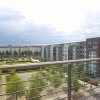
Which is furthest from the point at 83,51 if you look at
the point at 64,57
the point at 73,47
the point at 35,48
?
the point at 35,48

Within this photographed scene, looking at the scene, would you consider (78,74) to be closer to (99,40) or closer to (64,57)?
(99,40)

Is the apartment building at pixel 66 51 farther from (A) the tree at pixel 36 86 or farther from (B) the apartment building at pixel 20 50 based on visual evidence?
(A) the tree at pixel 36 86

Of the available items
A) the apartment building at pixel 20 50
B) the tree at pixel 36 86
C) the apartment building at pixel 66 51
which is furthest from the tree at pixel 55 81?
the apartment building at pixel 20 50

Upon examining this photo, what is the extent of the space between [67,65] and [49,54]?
65386 mm

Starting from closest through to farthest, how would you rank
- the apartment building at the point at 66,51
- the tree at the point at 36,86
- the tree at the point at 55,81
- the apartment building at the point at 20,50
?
the tree at the point at 36,86 < the tree at the point at 55,81 < the apartment building at the point at 66,51 < the apartment building at the point at 20,50

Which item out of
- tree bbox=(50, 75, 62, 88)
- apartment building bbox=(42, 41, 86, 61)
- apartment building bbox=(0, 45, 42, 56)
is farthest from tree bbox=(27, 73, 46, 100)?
apartment building bbox=(0, 45, 42, 56)

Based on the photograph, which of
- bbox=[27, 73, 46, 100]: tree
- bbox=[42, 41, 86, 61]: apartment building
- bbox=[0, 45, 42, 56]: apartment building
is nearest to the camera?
bbox=[27, 73, 46, 100]: tree

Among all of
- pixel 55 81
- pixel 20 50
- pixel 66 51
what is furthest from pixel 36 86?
pixel 20 50

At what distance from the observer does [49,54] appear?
68.1 m

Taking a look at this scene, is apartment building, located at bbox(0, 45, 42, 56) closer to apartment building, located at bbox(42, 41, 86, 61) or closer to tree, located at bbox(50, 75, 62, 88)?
apartment building, located at bbox(42, 41, 86, 61)

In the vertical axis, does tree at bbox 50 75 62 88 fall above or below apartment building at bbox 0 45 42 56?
below

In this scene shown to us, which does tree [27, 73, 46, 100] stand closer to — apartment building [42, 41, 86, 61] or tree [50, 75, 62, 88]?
tree [50, 75, 62, 88]

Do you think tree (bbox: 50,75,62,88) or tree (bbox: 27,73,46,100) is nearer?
tree (bbox: 27,73,46,100)

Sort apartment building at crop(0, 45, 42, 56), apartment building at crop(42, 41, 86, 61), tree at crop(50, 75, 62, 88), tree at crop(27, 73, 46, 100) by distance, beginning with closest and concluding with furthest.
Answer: tree at crop(27, 73, 46, 100) < tree at crop(50, 75, 62, 88) < apartment building at crop(42, 41, 86, 61) < apartment building at crop(0, 45, 42, 56)
